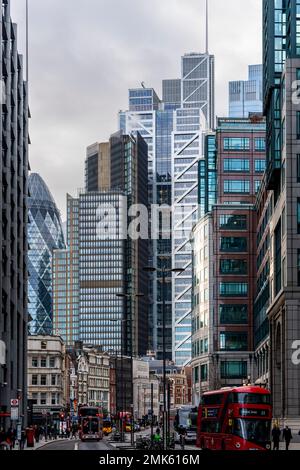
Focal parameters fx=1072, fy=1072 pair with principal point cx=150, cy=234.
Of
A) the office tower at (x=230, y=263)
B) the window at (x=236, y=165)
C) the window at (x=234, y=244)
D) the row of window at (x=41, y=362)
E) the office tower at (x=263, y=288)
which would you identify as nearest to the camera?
the office tower at (x=263, y=288)

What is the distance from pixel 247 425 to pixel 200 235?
11709 centimetres

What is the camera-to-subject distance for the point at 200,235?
17138 centimetres

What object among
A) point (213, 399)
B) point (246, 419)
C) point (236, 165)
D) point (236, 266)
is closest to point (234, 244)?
point (236, 266)

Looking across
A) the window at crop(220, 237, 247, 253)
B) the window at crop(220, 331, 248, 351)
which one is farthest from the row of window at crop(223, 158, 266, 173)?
the window at crop(220, 331, 248, 351)

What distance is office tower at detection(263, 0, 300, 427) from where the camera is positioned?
293 ft

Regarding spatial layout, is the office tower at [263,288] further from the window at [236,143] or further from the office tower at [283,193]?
the window at [236,143]

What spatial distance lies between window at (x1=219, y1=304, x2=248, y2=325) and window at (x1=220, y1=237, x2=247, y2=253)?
8.17 m

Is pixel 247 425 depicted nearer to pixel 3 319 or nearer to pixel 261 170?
pixel 3 319

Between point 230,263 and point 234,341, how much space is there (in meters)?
11.6

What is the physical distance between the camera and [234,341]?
15725 cm

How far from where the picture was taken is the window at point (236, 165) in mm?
170250

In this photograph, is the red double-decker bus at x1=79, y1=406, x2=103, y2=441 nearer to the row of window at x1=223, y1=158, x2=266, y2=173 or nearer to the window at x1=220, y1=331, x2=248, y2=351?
the window at x1=220, y1=331, x2=248, y2=351

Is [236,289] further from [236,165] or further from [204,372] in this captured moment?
[236,165]

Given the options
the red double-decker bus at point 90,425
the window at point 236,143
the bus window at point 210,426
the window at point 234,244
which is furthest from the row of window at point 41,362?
the bus window at point 210,426
